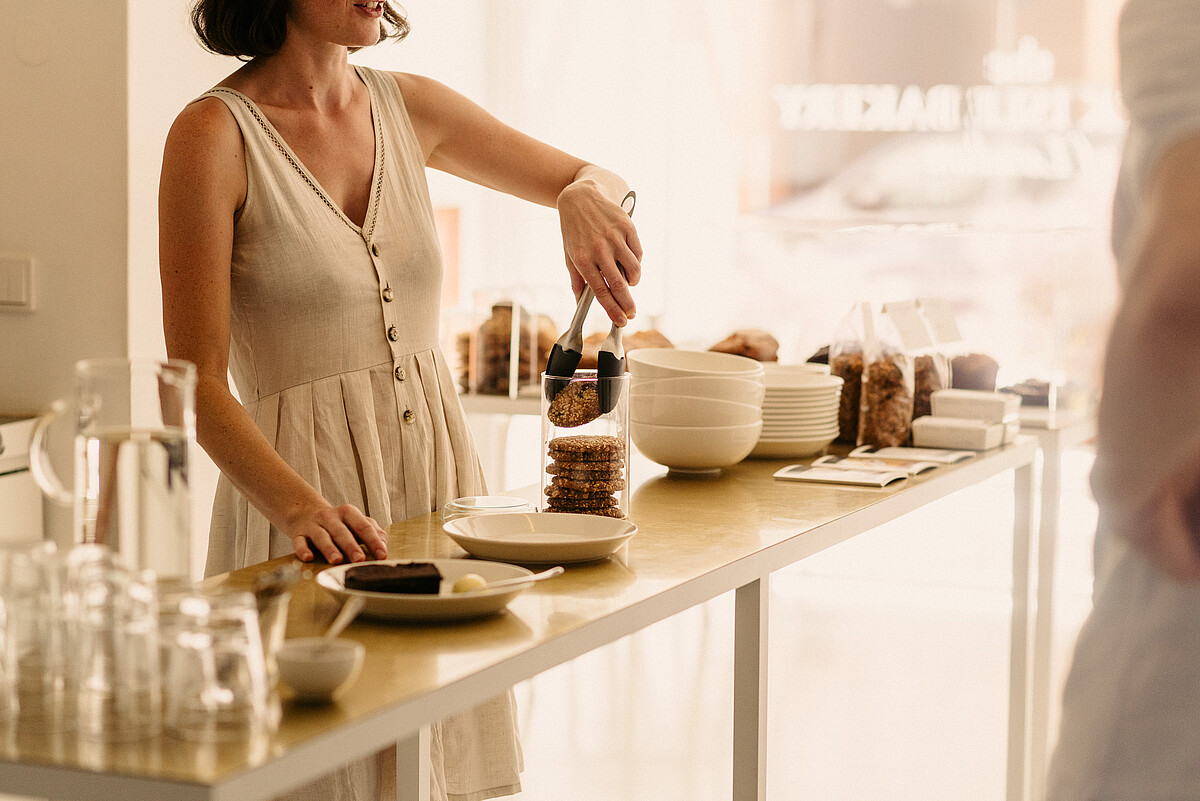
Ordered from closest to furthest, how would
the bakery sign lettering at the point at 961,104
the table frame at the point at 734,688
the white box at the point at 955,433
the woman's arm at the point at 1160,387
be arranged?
the woman's arm at the point at 1160,387 → the table frame at the point at 734,688 → the white box at the point at 955,433 → the bakery sign lettering at the point at 961,104

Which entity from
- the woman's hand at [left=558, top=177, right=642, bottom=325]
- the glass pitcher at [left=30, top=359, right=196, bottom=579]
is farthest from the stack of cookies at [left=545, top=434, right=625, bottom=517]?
the glass pitcher at [left=30, top=359, right=196, bottom=579]

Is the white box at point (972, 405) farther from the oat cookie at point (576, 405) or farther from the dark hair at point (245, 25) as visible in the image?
the dark hair at point (245, 25)

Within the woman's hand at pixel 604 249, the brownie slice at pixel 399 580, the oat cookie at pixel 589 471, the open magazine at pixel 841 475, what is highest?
the woman's hand at pixel 604 249

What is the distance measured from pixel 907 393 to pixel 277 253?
→ 1188mm

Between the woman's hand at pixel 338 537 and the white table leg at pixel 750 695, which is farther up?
the woman's hand at pixel 338 537

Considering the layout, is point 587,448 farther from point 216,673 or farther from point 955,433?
point 955,433

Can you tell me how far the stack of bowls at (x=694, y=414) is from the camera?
1.93m

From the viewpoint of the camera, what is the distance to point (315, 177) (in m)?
1.60

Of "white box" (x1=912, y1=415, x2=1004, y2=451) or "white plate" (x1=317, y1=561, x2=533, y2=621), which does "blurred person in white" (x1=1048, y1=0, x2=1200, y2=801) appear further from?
"white box" (x1=912, y1=415, x2=1004, y2=451)

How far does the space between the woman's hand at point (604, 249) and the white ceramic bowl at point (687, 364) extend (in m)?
0.49

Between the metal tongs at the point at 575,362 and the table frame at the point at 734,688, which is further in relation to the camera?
the metal tongs at the point at 575,362

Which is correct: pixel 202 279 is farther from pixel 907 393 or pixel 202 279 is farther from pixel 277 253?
pixel 907 393

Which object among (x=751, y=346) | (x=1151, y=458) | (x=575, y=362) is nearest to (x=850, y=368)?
(x=751, y=346)

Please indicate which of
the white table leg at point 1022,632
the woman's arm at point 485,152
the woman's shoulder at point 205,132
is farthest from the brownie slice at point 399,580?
the white table leg at point 1022,632
